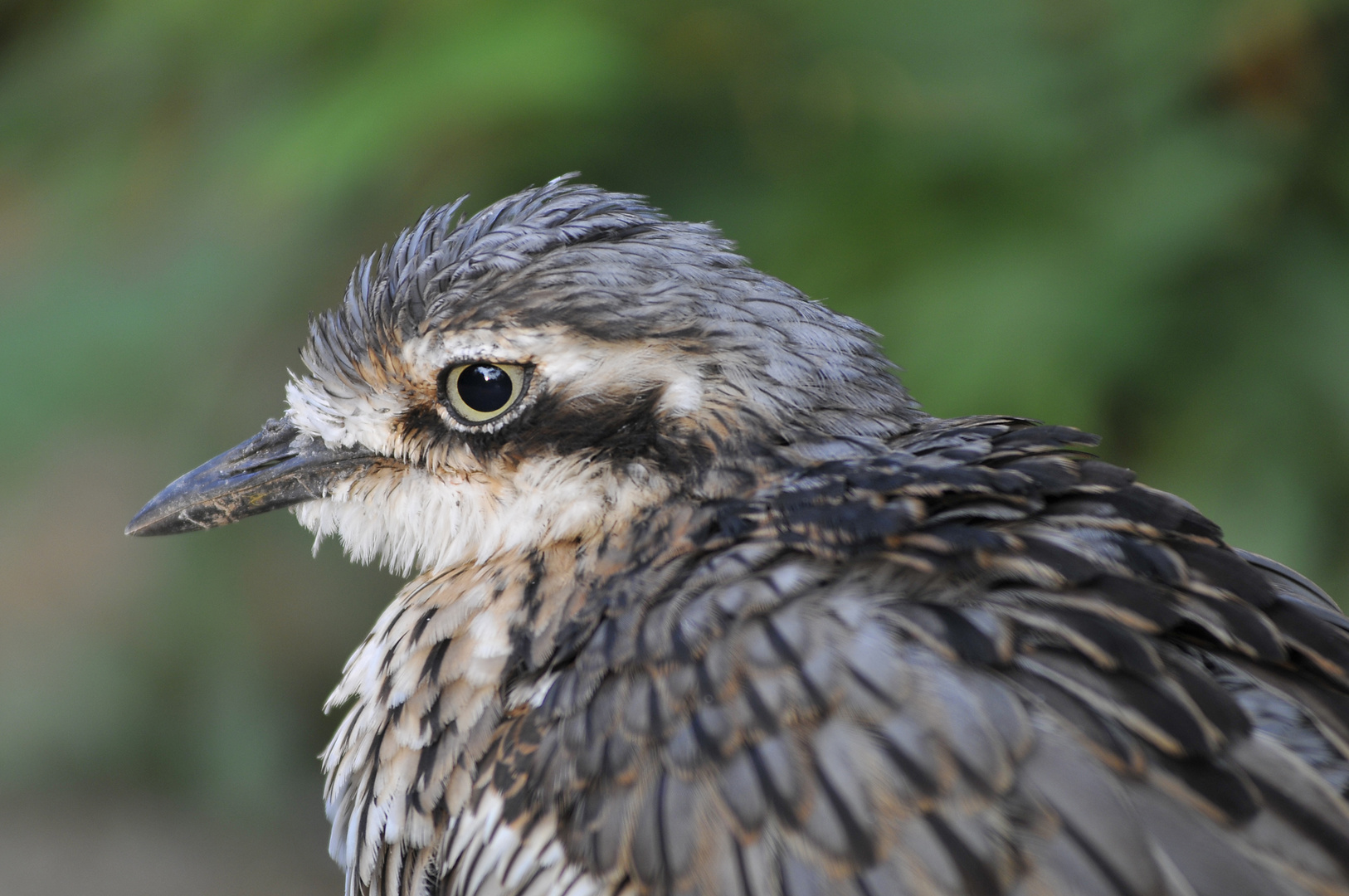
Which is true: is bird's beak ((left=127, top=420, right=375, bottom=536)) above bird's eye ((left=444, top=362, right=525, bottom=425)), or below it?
below

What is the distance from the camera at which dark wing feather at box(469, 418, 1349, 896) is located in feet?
5.98

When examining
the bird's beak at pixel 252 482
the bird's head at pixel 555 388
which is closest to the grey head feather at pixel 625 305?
the bird's head at pixel 555 388

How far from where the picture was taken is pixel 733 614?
2.09m

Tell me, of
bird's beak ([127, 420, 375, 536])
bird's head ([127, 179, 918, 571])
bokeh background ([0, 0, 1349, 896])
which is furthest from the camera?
bokeh background ([0, 0, 1349, 896])

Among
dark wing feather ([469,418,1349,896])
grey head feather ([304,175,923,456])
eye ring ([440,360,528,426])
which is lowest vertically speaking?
dark wing feather ([469,418,1349,896])

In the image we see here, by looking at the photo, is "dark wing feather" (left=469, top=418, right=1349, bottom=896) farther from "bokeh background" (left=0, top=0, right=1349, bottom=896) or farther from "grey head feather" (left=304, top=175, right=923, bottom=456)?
"bokeh background" (left=0, top=0, right=1349, bottom=896)

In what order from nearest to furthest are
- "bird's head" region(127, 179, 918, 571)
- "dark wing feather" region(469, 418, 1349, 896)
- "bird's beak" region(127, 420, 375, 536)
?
"dark wing feather" region(469, 418, 1349, 896) → "bird's head" region(127, 179, 918, 571) → "bird's beak" region(127, 420, 375, 536)

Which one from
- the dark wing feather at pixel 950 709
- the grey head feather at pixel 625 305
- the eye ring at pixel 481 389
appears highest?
the grey head feather at pixel 625 305

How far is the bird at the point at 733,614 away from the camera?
1.86 m

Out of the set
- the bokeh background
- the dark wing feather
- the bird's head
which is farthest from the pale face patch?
the bokeh background

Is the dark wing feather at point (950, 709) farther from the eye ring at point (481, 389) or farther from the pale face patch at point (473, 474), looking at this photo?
the eye ring at point (481, 389)

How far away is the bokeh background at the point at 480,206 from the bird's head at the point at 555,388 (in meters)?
1.97

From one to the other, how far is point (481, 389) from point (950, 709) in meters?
1.11

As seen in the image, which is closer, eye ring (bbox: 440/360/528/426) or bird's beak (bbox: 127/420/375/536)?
eye ring (bbox: 440/360/528/426)
